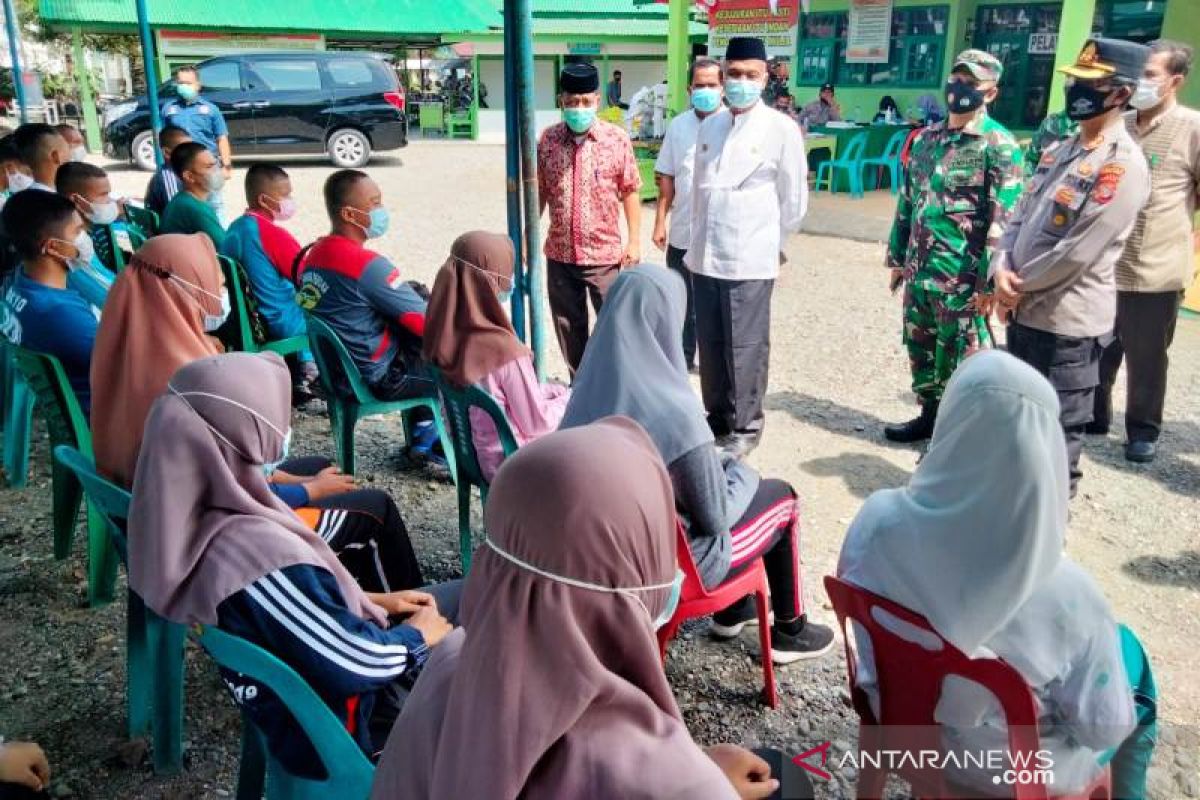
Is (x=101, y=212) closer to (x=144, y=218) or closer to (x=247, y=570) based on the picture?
(x=144, y=218)

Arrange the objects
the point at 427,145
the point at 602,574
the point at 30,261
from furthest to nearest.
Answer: the point at 427,145 < the point at 30,261 < the point at 602,574

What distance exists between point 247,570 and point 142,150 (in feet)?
50.5

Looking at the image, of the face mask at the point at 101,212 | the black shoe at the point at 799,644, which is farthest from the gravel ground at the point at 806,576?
the face mask at the point at 101,212

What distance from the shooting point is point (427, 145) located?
1972 cm

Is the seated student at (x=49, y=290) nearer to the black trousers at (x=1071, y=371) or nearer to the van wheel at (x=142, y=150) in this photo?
the black trousers at (x=1071, y=371)

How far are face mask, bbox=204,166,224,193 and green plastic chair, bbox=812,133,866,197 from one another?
785cm

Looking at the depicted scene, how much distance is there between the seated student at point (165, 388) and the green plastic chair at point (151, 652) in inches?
2.9

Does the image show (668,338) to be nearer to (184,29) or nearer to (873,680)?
(873,680)

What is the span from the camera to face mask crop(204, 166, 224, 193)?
5.25m

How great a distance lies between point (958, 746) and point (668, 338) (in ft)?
4.40

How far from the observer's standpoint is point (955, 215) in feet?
13.0

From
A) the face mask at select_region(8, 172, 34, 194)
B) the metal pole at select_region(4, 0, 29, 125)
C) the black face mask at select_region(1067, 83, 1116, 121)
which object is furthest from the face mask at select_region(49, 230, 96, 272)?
the metal pole at select_region(4, 0, 29, 125)

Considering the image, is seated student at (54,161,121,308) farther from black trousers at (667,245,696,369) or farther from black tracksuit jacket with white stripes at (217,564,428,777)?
black tracksuit jacket with white stripes at (217,564,428,777)

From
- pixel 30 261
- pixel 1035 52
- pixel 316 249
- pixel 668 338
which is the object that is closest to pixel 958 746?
pixel 668 338
